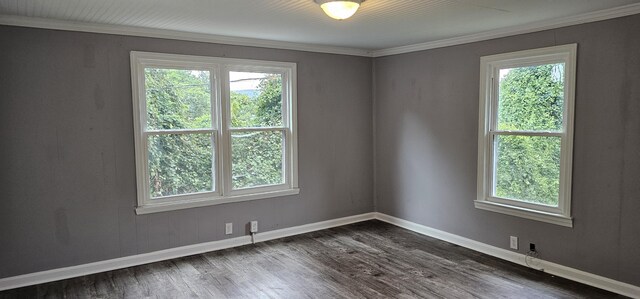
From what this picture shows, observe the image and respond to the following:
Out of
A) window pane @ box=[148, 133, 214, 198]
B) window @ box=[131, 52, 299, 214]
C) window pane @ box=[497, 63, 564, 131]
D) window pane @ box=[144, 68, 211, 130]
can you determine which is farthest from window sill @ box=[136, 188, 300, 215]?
window pane @ box=[497, 63, 564, 131]

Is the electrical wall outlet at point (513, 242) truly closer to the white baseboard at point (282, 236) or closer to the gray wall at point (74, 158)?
the white baseboard at point (282, 236)

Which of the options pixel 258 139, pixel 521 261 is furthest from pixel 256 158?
pixel 521 261

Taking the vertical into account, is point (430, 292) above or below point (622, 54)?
below

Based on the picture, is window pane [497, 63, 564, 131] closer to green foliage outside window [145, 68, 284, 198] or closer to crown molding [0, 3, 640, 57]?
crown molding [0, 3, 640, 57]

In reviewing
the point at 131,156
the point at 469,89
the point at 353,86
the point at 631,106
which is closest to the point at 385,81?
the point at 353,86

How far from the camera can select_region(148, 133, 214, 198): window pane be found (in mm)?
4227

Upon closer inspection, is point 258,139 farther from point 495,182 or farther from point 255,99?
point 495,182

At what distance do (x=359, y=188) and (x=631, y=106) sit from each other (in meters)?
3.20

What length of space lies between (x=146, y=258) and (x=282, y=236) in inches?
60.5

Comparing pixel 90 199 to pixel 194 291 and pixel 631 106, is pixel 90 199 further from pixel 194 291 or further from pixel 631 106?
pixel 631 106

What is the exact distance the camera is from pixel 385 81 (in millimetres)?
5551

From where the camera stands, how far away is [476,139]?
4.46 m

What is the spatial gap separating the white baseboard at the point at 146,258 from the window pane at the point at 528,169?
2.16 meters

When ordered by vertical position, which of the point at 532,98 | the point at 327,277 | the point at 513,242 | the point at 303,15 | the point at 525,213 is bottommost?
the point at 327,277
